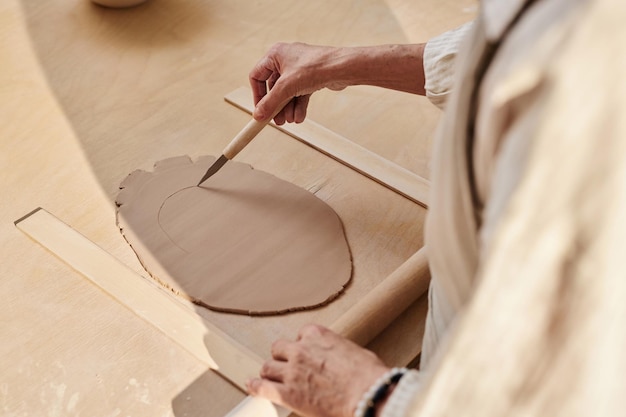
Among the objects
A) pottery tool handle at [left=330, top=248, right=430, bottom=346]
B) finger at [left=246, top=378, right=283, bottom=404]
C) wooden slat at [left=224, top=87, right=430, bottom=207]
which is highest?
finger at [left=246, top=378, right=283, bottom=404]

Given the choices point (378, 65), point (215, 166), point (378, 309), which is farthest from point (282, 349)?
point (378, 65)

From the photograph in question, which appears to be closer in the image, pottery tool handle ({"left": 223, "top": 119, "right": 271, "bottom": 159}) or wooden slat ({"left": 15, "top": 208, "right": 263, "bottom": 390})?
wooden slat ({"left": 15, "top": 208, "right": 263, "bottom": 390})

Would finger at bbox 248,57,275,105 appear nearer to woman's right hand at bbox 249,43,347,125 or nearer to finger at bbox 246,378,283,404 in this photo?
woman's right hand at bbox 249,43,347,125

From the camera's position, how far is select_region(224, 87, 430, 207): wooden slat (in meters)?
1.34

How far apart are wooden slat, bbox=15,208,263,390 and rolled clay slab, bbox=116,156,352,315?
0.12ft

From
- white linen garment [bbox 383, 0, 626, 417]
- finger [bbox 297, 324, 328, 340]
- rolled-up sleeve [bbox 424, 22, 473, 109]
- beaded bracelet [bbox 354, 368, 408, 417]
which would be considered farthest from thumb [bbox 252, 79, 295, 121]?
white linen garment [bbox 383, 0, 626, 417]

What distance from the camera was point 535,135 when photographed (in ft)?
1.53

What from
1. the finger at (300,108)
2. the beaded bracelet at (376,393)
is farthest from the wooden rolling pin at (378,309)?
the finger at (300,108)

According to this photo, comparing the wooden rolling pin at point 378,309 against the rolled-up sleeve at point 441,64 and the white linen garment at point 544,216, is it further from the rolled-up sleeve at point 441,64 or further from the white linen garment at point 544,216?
the white linen garment at point 544,216

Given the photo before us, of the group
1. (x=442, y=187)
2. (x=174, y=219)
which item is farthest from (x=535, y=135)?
(x=174, y=219)

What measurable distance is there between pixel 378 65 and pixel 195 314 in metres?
0.57

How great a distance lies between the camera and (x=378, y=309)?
1055mm

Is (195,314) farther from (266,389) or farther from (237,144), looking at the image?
(237,144)

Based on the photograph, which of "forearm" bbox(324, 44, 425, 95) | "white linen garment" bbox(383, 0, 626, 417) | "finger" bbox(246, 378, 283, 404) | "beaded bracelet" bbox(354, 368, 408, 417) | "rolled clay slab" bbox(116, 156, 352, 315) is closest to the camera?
"white linen garment" bbox(383, 0, 626, 417)
